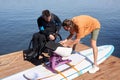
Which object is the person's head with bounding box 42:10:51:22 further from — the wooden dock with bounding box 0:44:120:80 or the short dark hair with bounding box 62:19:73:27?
the wooden dock with bounding box 0:44:120:80

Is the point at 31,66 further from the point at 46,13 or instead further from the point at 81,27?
the point at 81,27

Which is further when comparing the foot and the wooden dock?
the foot

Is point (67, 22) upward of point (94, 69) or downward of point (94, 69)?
upward

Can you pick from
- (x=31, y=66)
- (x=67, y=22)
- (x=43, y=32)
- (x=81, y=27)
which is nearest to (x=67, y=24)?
(x=67, y=22)

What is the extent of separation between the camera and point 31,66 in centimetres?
723

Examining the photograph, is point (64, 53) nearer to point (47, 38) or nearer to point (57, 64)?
point (57, 64)

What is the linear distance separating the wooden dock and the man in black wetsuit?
504 millimetres

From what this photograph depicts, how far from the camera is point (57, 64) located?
6.63 m

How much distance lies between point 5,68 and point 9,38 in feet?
30.9

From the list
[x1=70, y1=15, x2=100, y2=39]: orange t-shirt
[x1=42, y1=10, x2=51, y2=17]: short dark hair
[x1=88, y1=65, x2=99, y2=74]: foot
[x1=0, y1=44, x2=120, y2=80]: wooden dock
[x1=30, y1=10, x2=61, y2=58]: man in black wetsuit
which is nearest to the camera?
[x1=70, y1=15, x2=100, y2=39]: orange t-shirt

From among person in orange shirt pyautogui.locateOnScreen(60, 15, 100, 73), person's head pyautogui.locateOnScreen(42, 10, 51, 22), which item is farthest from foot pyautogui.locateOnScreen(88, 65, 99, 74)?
person's head pyautogui.locateOnScreen(42, 10, 51, 22)

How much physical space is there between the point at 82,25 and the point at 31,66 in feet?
7.42

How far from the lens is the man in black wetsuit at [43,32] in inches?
292

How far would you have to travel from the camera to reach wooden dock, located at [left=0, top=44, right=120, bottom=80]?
6.48 m
